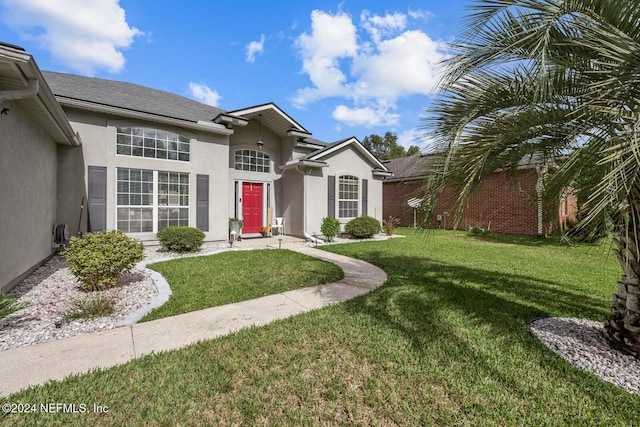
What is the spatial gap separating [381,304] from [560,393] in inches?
96.8

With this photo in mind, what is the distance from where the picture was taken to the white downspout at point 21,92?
405cm

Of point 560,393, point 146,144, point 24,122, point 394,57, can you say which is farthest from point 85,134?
point 560,393

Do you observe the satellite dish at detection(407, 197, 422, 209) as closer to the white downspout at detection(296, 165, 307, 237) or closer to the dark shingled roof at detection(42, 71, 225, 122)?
the white downspout at detection(296, 165, 307, 237)

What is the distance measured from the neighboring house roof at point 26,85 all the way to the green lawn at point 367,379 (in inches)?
164

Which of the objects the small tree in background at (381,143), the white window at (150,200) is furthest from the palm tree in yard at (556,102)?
the small tree in background at (381,143)

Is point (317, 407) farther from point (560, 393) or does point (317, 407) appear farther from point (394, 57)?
point (394, 57)

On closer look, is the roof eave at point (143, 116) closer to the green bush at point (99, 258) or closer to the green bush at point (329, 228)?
the green bush at point (99, 258)

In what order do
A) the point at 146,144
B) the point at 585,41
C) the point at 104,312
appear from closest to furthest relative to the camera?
the point at 585,41 < the point at 104,312 < the point at 146,144

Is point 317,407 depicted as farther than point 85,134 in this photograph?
No

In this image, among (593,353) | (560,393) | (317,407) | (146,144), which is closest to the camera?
(317,407)

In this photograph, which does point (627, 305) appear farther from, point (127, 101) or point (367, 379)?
point (127, 101)

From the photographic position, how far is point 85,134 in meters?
8.52

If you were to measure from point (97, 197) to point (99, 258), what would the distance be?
465cm

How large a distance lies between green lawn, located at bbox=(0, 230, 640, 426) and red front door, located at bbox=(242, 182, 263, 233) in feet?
29.2
